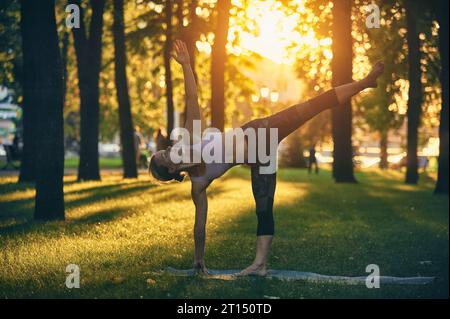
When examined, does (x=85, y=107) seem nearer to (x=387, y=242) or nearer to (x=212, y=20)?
(x=212, y=20)

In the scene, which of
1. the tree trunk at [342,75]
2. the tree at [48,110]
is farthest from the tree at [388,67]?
the tree at [48,110]

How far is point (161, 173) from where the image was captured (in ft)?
22.8

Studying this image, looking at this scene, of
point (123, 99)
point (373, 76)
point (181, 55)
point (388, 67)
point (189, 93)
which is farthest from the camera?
point (388, 67)

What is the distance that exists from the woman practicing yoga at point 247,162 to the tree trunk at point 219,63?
43.1ft

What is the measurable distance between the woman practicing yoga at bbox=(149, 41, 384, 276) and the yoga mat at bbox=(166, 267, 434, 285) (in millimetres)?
164

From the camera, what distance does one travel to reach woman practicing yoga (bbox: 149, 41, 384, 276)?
6949 mm

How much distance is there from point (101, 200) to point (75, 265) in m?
8.47

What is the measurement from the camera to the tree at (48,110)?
11.6 metres

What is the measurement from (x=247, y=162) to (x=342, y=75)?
1581 centimetres

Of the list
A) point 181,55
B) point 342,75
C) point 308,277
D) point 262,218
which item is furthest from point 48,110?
point 342,75

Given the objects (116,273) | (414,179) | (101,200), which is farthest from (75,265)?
(414,179)

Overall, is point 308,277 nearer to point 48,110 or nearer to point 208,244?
point 208,244

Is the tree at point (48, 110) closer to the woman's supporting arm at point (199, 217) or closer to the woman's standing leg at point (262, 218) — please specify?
the woman's supporting arm at point (199, 217)
